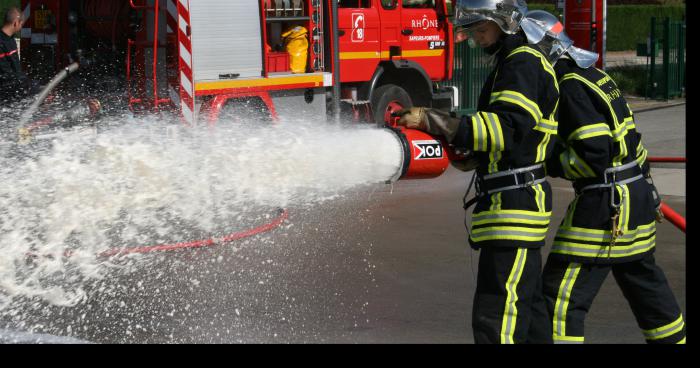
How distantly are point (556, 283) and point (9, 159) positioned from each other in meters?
3.99

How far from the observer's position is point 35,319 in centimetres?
541

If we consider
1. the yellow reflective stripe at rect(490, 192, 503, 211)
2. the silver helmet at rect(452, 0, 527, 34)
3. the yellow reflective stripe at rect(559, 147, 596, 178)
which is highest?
the silver helmet at rect(452, 0, 527, 34)

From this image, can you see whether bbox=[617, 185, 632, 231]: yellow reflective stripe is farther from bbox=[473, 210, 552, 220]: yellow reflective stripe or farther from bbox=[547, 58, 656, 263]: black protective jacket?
bbox=[473, 210, 552, 220]: yellow reflective stripe

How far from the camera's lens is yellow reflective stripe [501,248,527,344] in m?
3.86

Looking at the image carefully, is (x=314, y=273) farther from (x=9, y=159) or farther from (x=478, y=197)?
(x=478, y=197)

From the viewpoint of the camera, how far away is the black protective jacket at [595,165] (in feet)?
13.4

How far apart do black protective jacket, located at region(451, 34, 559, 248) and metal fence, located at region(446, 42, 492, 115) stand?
12.9m

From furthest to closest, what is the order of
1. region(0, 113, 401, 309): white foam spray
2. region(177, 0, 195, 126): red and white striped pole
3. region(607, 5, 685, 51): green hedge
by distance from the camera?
1. region(607, 5, 685, 51): green hedge
2. region(177, 0, 195, 126): red and white striped pole
3. region(0, 113, 401, 309): white foam spray

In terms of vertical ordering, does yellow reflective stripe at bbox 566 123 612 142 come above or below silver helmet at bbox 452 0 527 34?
below

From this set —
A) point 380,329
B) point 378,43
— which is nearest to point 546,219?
point 380,329

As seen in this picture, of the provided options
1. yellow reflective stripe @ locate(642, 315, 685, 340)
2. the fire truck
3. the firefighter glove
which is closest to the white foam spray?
the firefighter glove

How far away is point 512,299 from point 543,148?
24.5 inches

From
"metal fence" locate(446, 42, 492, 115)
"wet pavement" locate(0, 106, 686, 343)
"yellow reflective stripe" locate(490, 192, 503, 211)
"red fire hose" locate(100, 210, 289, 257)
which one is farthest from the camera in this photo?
"metal fence" locate(446, 42, 492, 115)

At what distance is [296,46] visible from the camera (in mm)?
10844
